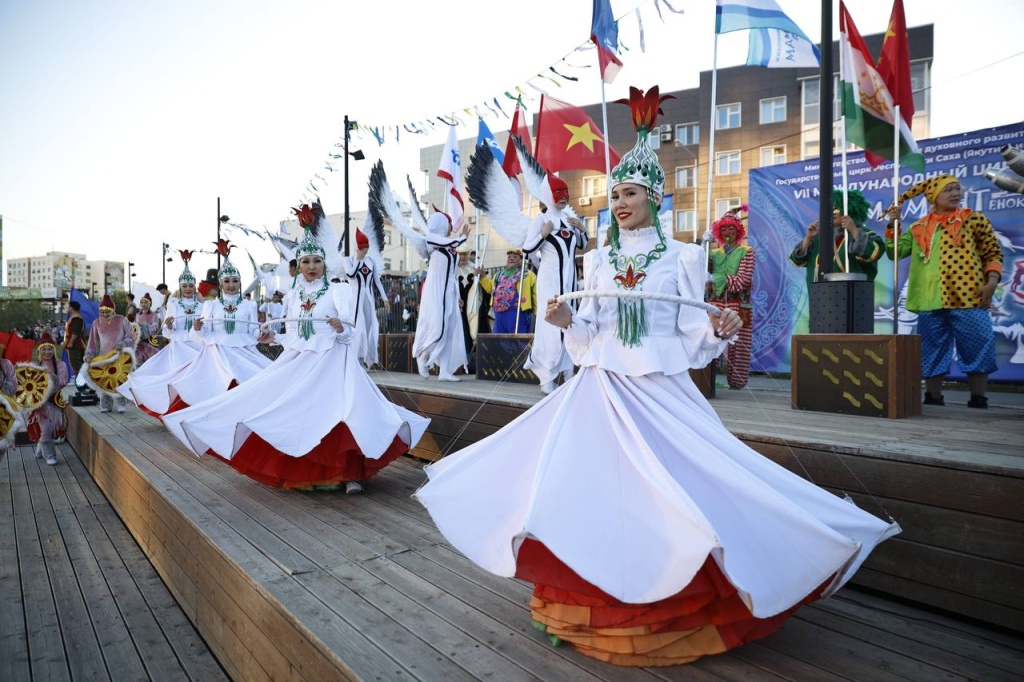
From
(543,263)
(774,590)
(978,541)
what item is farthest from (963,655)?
(543,263)

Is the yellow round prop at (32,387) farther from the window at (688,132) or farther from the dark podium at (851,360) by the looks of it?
the window at (688,132)

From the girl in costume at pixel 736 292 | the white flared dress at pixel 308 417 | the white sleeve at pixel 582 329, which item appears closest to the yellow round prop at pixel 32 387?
the white flared dress at pixel 308 417

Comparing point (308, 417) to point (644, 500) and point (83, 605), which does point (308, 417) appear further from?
point (644, 500)

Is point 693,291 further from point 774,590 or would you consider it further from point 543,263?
point 543,263

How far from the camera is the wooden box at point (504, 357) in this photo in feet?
21.9

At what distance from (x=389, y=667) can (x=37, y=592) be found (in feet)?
11.8

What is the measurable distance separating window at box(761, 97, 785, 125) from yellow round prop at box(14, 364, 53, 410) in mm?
20782

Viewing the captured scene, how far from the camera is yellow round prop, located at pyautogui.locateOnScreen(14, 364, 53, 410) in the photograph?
7363mm

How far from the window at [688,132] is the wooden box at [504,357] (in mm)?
18487

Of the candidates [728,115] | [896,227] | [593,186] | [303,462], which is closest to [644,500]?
[303,462]

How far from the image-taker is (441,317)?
7.58m

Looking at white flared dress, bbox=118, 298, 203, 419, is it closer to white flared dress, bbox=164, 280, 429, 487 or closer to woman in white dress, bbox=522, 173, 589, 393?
white flared dress, bbox=164, 280, 429, 487

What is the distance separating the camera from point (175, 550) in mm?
3898

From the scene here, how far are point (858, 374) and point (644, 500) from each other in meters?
2.75
